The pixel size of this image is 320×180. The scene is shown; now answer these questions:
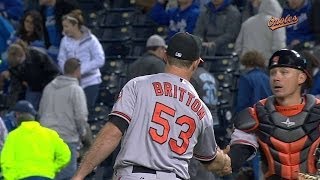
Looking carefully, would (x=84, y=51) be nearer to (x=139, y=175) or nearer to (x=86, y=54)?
(x=86, y=54)

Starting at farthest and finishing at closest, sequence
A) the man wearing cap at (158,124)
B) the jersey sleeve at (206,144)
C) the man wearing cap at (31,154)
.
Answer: the man wearing cap at (31,154)
the jersey sleeve at (206,144)
the man wearing cap at (158,124)

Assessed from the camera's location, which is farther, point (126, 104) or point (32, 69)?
point (32, 69)

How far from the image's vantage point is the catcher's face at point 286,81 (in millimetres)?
7641

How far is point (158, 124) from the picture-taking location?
7.18m

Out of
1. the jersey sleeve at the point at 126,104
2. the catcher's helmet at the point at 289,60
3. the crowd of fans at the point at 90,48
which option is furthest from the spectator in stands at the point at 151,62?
the jersey sleeve at the point at 126,104

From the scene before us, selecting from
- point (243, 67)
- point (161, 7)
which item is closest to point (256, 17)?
point (243, 67)

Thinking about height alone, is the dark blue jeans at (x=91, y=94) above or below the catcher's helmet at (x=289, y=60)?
below

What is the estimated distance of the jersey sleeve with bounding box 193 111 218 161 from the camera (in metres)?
7.42

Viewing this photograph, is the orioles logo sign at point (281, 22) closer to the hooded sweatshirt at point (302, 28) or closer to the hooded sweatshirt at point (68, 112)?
the hooded sweatshirt at point (302, 28)

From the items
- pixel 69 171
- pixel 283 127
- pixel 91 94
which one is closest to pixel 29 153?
pixel 69 171

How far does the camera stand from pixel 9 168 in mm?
10211

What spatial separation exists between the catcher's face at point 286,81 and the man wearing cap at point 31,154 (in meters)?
3.24

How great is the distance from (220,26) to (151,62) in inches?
102

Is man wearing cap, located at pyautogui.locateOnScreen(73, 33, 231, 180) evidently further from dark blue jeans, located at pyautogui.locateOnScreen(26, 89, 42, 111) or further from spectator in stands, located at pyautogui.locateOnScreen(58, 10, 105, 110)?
dark blue jeans, located at pyautogui.locateOnScreen(26, 89, 42, 111)
